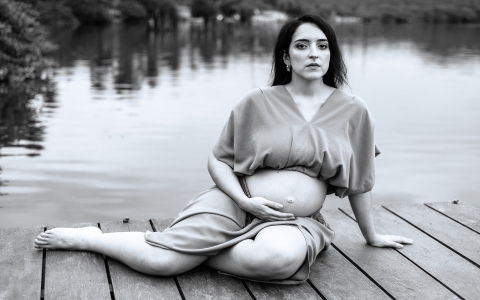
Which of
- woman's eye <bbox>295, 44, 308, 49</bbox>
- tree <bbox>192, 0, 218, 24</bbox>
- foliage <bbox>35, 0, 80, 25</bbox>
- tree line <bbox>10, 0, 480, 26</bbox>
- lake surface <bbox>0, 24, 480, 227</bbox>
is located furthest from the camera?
tree <bbox>192, 0, 218, 24</bbox>

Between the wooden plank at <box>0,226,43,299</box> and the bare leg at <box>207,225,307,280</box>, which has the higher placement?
the bare leg at <box>207,225,307,280</box>

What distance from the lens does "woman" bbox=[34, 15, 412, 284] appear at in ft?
9.55

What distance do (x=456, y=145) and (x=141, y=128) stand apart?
430 centimetres

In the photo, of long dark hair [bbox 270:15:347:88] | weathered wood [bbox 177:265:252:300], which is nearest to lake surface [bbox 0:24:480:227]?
long dark hair [bbox 270:15:347:88]

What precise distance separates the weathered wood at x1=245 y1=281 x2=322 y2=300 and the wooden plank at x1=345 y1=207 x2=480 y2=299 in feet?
2.23

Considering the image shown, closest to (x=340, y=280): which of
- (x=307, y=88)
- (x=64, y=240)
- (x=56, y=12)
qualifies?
(x=307, y=88)

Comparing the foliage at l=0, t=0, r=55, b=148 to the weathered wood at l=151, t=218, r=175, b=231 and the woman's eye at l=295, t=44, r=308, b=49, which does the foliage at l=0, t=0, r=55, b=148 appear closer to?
the weathered wood at l=151, t=218, r=175, b=231

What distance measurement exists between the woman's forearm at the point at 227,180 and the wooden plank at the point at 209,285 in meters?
0.37

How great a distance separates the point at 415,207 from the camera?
428cm

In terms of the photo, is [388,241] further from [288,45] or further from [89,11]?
[89,11]

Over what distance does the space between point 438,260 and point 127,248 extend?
1624mm

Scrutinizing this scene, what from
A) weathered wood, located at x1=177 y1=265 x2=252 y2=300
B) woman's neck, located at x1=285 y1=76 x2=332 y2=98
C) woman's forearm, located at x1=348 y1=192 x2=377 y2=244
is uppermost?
woman's neck, located at x1=285 y1=76 x2=332 y2=98

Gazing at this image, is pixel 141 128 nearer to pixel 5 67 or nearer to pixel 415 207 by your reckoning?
pixel 415 207

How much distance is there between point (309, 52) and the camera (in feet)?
10.2
